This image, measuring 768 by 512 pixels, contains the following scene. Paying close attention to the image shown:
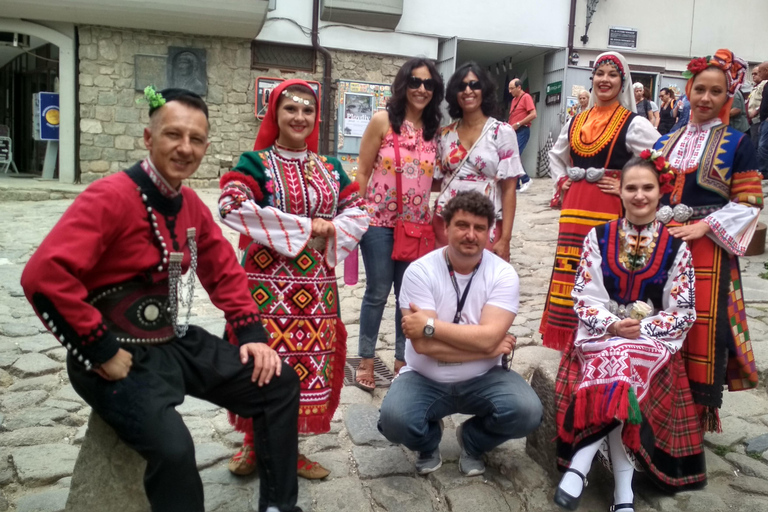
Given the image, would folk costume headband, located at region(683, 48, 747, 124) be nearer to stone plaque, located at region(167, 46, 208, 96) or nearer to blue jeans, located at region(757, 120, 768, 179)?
blue jeans, located at region(757, 120, 768, 179)

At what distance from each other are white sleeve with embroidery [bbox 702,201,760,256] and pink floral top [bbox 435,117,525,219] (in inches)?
42.0

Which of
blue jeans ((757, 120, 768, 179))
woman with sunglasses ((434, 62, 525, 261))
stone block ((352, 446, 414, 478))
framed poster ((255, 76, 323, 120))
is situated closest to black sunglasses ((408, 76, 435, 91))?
woman with sunglasses ((434, 62, 525, 261))

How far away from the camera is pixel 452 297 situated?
9.90ft

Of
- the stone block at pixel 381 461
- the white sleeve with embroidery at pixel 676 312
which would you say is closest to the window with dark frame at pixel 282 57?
the stone block at pixel 381 461

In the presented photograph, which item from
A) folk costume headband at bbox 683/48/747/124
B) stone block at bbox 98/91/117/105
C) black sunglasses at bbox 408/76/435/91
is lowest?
black sunglasses at bbox 408/76/435/91

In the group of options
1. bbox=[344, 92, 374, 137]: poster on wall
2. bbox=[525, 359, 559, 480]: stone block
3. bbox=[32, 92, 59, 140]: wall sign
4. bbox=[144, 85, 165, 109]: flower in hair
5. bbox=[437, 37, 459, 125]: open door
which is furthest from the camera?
bbox=[437, 37, 459, 125]: open door

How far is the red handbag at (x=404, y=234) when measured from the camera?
3.67 metres

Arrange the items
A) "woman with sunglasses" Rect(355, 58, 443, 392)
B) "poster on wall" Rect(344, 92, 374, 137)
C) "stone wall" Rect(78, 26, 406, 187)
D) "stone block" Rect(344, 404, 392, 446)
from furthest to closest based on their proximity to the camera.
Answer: "poster on wall" Rect(344, 92, 374, 137) < "stone wall" Rect(78, 26, 406, 187) < "woman with sunglasses" Rect(355, 58, 443, 392) < "stone block" Rect(344, 404, 392, 446)

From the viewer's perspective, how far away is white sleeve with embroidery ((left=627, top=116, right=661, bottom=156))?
3.46 m

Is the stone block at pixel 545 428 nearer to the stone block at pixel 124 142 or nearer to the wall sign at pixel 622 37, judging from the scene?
the stone block at pixel 124 142

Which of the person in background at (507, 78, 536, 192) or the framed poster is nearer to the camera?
the person in background at (507, 78, 536, 192)

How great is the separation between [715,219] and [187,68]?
9.66 meters

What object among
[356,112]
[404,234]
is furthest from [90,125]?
[404,234]

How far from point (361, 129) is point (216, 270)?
9.78 meters
